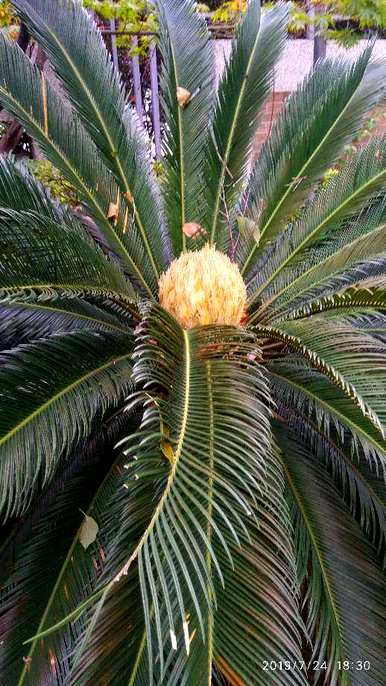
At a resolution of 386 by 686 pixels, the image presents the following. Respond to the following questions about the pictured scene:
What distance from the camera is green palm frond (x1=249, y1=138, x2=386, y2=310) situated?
76.7 inches

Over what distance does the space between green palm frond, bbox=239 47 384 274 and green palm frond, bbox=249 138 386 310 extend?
0.07 m

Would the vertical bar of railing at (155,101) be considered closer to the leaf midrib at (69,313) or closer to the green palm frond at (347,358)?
the leaf midrib at (69,313)

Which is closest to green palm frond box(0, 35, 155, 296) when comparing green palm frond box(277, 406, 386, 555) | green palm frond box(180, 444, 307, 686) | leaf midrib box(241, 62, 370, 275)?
leaf midrib box(241, 62, 370, 275)

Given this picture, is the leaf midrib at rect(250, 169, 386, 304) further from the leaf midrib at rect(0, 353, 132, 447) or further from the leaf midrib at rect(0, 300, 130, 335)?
the leaf midrib at rect(0, 353, 132, 447)

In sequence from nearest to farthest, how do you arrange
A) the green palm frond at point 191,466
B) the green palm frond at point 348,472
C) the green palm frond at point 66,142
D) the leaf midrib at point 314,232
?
1. the green palm frond at point 191,466
2. the green palm frond at point 348,472
3. the green palm frond at point 66,142
4. the leaf midrib at point 314,232

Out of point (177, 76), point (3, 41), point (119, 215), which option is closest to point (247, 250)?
point (119, 215)

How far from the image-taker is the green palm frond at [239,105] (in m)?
2.10

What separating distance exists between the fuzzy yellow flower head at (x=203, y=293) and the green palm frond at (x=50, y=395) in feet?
0.70

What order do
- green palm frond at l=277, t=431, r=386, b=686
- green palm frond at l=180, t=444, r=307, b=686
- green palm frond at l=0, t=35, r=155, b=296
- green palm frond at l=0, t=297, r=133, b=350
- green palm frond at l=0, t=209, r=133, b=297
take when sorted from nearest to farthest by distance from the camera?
green palm frond at l=180, t=444, r=307, b=686 < green palm frond at l=277, t=431, r=386, b=686 < green palm frond at l=0, t=209, r=133, b=297 < green palm frond at l=0, t=297, r=133, b=350 < green palm frond at l=0, t=35, r=155, b=296

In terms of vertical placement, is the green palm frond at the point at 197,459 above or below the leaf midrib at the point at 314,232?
below

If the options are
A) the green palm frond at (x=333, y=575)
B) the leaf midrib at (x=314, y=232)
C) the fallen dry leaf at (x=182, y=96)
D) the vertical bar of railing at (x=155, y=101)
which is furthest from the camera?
the vertical bar of railing at (x=155, y=101)

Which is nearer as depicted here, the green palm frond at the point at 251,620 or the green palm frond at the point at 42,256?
the green palm frond at the point at 251,620

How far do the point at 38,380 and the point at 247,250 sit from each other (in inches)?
45.9

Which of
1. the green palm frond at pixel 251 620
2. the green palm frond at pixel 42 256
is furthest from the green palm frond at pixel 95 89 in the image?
the green palm frond at pixel 251 620
